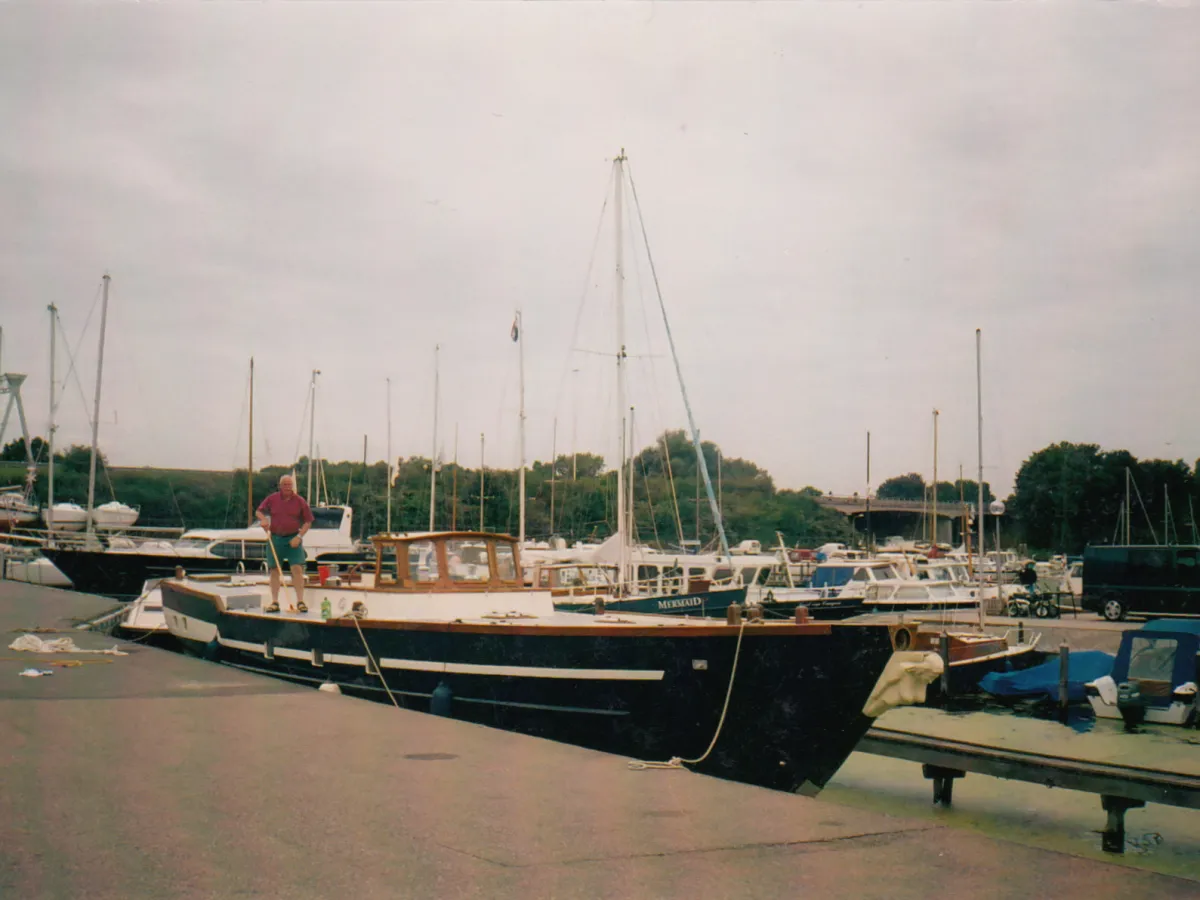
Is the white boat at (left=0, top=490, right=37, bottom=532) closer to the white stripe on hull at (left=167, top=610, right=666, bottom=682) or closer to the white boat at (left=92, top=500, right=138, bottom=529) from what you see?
the white boat at (left=92, top=500, right=138, bottom=529)

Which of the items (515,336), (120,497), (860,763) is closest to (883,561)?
(515,336)

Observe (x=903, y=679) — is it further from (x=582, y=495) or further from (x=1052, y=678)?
(x=582, y=495)

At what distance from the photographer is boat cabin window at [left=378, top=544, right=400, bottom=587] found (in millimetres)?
12875

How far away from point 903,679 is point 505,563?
19.3ft

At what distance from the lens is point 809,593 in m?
31.1

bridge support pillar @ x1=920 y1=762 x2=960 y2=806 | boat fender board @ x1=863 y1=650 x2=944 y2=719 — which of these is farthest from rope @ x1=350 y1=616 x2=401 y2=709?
bridge support pillar @ x1=920 y1=762 x2=960 y2=806

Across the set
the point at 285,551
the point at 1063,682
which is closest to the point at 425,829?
the point at 285,551

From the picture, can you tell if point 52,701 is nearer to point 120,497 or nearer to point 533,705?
point 533,705

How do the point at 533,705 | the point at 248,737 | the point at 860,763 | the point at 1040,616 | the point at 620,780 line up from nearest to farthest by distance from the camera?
1. the point at 620,780
2. the point at 248,737
3. the point at 533,705
4. the point at 860,763
5. the point at 1040,616

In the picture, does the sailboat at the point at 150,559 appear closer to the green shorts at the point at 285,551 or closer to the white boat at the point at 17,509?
the white boat at the point at 17,509

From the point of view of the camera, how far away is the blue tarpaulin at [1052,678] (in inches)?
697

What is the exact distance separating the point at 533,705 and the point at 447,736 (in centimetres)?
283

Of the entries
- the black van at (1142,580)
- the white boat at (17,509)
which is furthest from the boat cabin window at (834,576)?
the white boat at (17,509)

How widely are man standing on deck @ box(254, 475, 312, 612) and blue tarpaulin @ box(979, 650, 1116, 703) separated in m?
12.5
